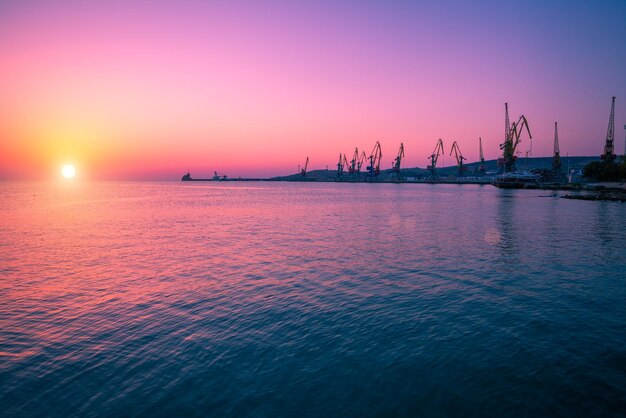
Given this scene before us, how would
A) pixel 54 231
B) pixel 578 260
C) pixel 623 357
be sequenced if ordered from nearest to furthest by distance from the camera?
pixel 623 357 < pixel 578 260 < pixel 54 231

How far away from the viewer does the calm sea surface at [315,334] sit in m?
8.73

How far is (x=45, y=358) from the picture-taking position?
10.8m

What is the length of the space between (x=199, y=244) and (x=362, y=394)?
1001 inches

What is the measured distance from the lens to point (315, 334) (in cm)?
1239

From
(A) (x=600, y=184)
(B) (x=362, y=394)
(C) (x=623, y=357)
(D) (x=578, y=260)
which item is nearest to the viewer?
(B) (x=362, y=394)

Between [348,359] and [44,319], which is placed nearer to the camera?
[348,359]

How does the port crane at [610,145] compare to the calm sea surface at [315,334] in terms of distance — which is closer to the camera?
the calm sea surface at [315,334]

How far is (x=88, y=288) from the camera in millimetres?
18281

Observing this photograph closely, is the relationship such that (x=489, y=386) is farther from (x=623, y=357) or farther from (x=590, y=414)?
(x=623, y=357)

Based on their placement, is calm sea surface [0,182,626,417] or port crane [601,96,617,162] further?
port crane [601,96,617,162]

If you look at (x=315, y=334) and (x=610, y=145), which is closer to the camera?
(x=315, y=334)

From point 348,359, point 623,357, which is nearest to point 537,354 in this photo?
point 623,357

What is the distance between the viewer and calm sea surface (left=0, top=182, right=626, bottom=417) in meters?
8.73

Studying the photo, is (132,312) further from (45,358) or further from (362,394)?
(362,394)
